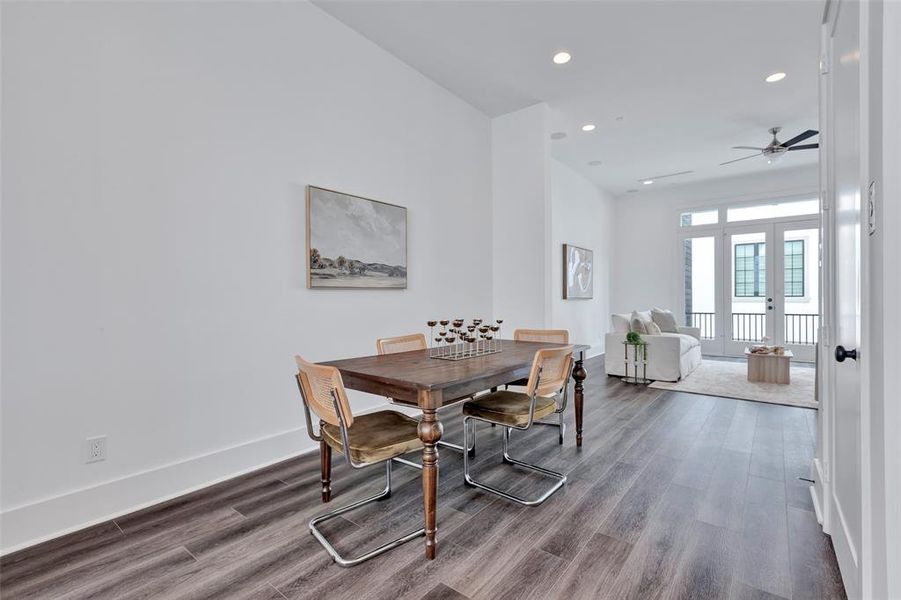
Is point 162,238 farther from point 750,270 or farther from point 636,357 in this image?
point 750,270

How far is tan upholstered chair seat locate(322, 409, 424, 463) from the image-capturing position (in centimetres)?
176

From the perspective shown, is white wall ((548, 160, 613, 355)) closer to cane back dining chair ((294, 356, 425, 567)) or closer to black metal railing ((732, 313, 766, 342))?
black metal railing ((732, 313, 766, 342))

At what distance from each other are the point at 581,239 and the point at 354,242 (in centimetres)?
486

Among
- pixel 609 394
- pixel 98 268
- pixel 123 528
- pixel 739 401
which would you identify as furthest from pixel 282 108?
pixel 739 401

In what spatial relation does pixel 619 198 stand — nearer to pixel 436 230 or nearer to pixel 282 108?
pixel 436 230

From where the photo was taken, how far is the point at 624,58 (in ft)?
11.7

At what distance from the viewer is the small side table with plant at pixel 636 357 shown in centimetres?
502

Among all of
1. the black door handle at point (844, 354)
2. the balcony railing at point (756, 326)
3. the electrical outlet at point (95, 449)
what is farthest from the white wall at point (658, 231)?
the electrical outlet at point (95, 449)

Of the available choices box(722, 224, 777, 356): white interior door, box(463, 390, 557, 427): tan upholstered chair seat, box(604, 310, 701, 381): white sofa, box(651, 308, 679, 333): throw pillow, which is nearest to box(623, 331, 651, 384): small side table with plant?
box(604, 310, 701, 381): white sofa

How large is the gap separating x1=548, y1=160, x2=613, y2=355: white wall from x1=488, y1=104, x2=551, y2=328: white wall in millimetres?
1121

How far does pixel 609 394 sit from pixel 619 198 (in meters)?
5.33

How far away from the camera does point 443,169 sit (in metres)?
4.14

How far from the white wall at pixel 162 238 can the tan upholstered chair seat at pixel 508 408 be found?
4.12 ft

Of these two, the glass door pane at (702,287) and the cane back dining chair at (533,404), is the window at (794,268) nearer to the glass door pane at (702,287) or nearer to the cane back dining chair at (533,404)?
the glass door pane at (702,287)
